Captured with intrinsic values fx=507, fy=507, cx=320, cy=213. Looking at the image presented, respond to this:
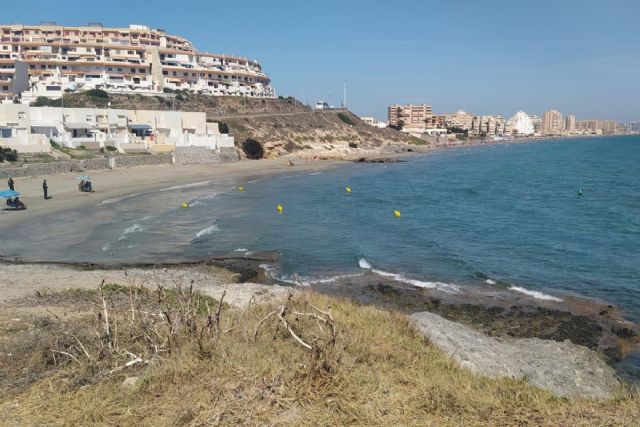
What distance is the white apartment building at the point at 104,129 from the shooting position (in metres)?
48.8

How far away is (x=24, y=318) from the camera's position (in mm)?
11742

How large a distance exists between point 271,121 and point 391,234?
229 feet

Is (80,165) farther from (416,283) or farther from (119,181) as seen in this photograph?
(416,283)

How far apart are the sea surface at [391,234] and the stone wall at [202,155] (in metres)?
12.5

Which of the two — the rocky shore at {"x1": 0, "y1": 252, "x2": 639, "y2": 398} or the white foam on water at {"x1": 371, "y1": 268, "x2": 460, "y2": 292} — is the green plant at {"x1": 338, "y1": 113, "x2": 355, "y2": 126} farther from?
the white foam on water at {"x1": 371, "y1": 268, "x2": 460, "y2": 292}

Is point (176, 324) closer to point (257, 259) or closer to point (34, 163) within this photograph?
point (257, 259)

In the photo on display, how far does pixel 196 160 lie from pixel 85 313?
5456cm

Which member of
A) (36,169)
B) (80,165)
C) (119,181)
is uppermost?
(80,165)

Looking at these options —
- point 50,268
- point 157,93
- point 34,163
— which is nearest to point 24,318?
point 50,268

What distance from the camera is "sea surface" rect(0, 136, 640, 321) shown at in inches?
840

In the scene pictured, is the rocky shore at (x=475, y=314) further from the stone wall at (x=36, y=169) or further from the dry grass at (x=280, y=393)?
the stone wall at (x=36, y=169)

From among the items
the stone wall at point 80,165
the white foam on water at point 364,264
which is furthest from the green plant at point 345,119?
the white foam on water at point 364,264

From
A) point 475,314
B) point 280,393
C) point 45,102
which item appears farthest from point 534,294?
point 45,102

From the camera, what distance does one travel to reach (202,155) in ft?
217
